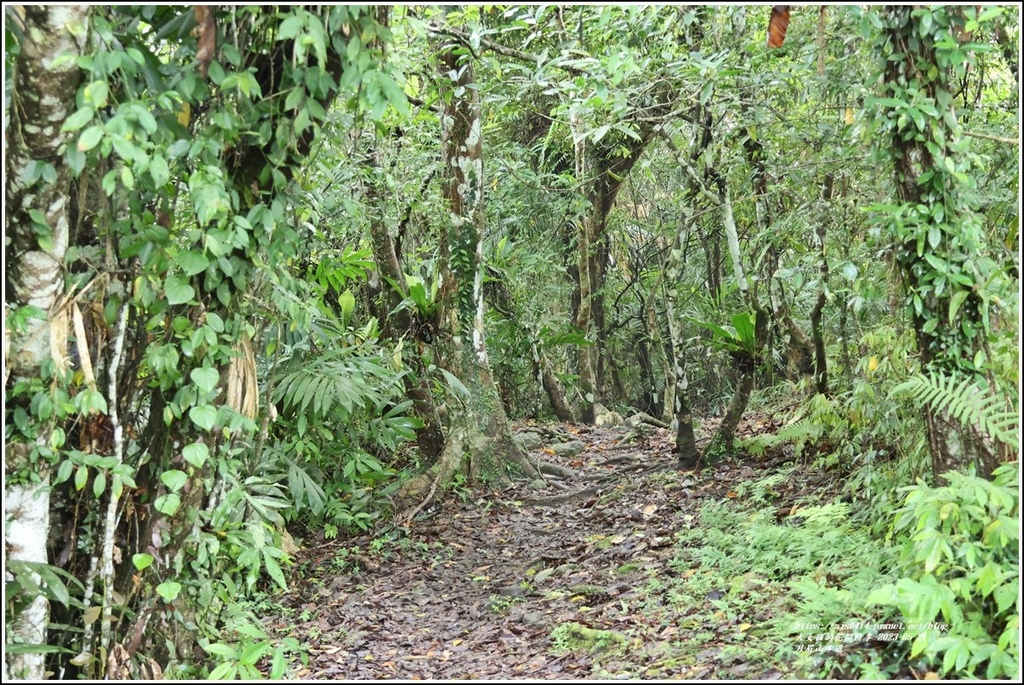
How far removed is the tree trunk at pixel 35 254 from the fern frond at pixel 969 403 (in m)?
3.62

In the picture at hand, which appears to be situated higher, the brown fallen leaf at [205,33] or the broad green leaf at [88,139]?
the brown fallen leaf at [205,33]

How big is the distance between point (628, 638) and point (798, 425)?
283cm

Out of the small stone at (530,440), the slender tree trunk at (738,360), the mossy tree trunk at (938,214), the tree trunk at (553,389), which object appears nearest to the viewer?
the mossy tree trunk at (938,214)

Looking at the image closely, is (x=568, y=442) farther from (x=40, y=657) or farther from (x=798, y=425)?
(x=40, y=657)

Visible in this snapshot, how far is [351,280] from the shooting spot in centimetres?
712

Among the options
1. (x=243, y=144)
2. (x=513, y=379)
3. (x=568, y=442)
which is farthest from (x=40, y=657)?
(x=513, y=379)

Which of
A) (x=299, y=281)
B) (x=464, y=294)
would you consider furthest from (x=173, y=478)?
(x=464, y=294)

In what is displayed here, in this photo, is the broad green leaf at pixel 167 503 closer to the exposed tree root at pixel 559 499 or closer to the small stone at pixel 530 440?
the exposed tree root at pixel 559 499

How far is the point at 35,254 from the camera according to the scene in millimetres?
3248

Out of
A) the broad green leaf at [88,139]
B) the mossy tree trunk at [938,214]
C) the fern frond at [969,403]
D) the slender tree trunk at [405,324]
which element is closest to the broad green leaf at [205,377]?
the broad green leaf at [88,139]

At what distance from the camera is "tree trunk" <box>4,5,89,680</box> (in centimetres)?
311

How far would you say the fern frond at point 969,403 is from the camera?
3.64 metres

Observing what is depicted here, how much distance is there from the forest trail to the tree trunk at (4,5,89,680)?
1600 mm

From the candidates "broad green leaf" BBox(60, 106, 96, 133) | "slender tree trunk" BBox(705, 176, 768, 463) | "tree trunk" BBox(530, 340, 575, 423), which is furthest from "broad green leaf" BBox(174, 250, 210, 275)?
"tree trunk" BBox(530, 340, 575, 423)
